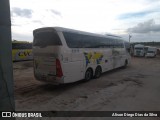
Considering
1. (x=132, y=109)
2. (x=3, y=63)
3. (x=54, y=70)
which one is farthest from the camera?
(x=54, y=70)

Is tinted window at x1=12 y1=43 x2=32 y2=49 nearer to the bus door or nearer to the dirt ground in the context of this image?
the dirt ground

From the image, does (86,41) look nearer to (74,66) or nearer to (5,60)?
(74,66)

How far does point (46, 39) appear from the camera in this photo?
24.2 ft

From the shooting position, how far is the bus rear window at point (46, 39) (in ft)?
23.2

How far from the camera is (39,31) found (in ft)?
25.3

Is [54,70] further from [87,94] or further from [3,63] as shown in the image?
[3,63]

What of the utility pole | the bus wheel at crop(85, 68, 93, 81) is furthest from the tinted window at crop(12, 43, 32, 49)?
the utility pole

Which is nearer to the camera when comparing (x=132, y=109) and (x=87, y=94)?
(x=132, y=109)

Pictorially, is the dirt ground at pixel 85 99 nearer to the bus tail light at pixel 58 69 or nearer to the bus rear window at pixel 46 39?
the bus tail light at pixel 58 69

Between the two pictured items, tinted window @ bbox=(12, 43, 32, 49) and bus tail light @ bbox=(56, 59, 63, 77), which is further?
tinted window @ bbox=(12, 43, 32, 49)

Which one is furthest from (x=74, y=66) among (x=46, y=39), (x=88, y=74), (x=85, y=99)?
(x=85, y=99)

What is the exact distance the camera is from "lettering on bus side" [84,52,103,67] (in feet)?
29.8

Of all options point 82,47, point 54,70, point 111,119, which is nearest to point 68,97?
point 54,70

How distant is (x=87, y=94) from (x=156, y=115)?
115 inches
